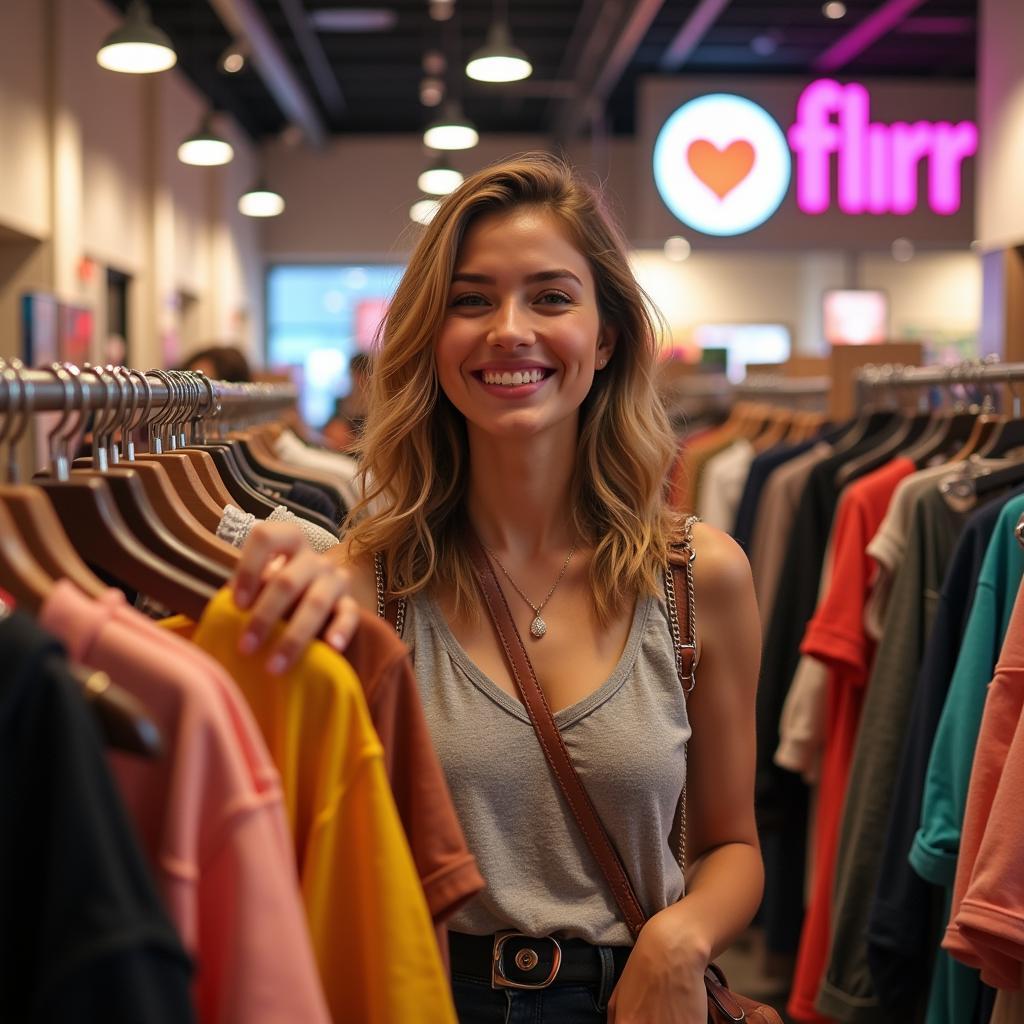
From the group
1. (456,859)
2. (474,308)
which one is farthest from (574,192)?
(456,859)

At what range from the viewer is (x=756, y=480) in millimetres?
4227

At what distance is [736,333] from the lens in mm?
16031

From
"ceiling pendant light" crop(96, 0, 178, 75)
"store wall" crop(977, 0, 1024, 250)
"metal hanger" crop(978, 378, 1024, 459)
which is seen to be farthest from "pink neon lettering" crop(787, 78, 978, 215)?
"metal hanger" crop(978, 378, 1024, 459)

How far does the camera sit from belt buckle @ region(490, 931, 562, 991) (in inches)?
67.4

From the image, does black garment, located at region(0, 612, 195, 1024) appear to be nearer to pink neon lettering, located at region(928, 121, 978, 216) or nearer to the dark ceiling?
the dark ceiling

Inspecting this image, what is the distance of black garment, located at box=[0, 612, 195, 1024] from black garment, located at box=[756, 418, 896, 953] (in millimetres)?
2739

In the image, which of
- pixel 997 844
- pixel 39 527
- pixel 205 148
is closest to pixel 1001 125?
pixel 205 148

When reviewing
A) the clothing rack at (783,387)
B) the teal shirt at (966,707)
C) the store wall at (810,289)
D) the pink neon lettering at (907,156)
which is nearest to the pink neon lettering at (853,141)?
the pink neon lettering at (907,156)

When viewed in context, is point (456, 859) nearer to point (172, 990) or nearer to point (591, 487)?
point (172, 990)

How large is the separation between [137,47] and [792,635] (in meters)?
4.17

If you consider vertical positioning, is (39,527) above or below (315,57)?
below

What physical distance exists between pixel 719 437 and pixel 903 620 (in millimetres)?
3219

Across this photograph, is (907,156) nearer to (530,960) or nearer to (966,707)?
(966,707)

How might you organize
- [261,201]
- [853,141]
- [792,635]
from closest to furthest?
1. [792,635]
2. [853,141]
3. [261,201]
